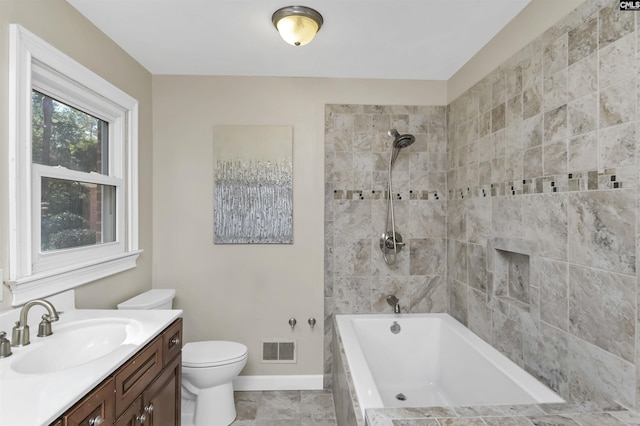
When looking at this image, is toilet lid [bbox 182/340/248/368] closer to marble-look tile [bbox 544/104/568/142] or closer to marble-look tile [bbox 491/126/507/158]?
marble-look tile [bbox 491/126/507/158]

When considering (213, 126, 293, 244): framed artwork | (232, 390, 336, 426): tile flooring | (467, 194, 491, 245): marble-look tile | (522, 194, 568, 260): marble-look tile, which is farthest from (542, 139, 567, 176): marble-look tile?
(232, 390, 336, 426): tile flooring

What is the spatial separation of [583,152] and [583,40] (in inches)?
18.3

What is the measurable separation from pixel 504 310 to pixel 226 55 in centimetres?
237

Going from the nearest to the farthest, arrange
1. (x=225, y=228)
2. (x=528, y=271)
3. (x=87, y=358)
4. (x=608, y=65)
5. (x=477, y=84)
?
(x=608, y=65) < (x=87, y=358) < (x=528, y=271) < (x=477, y=84) < (x=225, y=228)

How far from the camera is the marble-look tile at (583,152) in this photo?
4.49ft

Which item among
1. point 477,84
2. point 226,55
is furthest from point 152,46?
point 477,84

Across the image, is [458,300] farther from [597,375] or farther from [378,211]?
[597,375]

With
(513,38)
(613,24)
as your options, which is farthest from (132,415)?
(513,38)

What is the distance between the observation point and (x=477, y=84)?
2270mm

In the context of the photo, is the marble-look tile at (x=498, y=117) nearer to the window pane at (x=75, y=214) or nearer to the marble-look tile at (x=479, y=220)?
Result: the marble-look tile at (x=479, y=220)

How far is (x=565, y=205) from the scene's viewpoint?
59.4 inches

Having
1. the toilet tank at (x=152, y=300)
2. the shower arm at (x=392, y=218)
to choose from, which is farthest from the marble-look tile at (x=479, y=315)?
the toilet tank at (x=152, y=300)

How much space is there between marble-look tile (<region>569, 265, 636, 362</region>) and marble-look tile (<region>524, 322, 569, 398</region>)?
12 cm

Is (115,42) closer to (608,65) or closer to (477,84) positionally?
(477,84)
